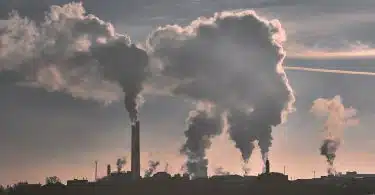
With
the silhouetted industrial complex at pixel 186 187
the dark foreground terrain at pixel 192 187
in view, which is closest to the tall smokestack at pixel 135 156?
the silhouetted industrial complex at pixel 186 187

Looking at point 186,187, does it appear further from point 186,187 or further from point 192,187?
point 192,187

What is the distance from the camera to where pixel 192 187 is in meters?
105

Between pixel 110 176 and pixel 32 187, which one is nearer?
pixel 32 187

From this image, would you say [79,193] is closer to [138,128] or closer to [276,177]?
[138,128]

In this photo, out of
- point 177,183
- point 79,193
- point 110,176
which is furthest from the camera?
point 110,176

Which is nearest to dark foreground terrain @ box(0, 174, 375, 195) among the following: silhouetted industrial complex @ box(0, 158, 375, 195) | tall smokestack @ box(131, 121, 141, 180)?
silhouetted industrial complex @ box(0, 158, 375, 195)

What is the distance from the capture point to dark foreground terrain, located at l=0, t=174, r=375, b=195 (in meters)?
98.8

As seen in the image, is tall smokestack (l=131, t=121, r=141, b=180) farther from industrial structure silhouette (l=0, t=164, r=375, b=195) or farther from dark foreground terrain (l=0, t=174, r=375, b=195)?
dark foreground terrain (l=0, t=174, r=375, b=195)

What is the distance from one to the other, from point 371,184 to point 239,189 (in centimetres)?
3053

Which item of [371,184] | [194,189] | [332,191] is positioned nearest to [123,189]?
[194,189]

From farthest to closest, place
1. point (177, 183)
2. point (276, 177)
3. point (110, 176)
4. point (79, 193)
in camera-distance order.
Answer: point (110, 176) → point (276, 177) → point (177, 183) → point (79, 193)

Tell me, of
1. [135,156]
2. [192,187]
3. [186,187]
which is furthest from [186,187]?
[135,156]

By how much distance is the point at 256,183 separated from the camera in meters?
110

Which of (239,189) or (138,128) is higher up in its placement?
(138,128)
